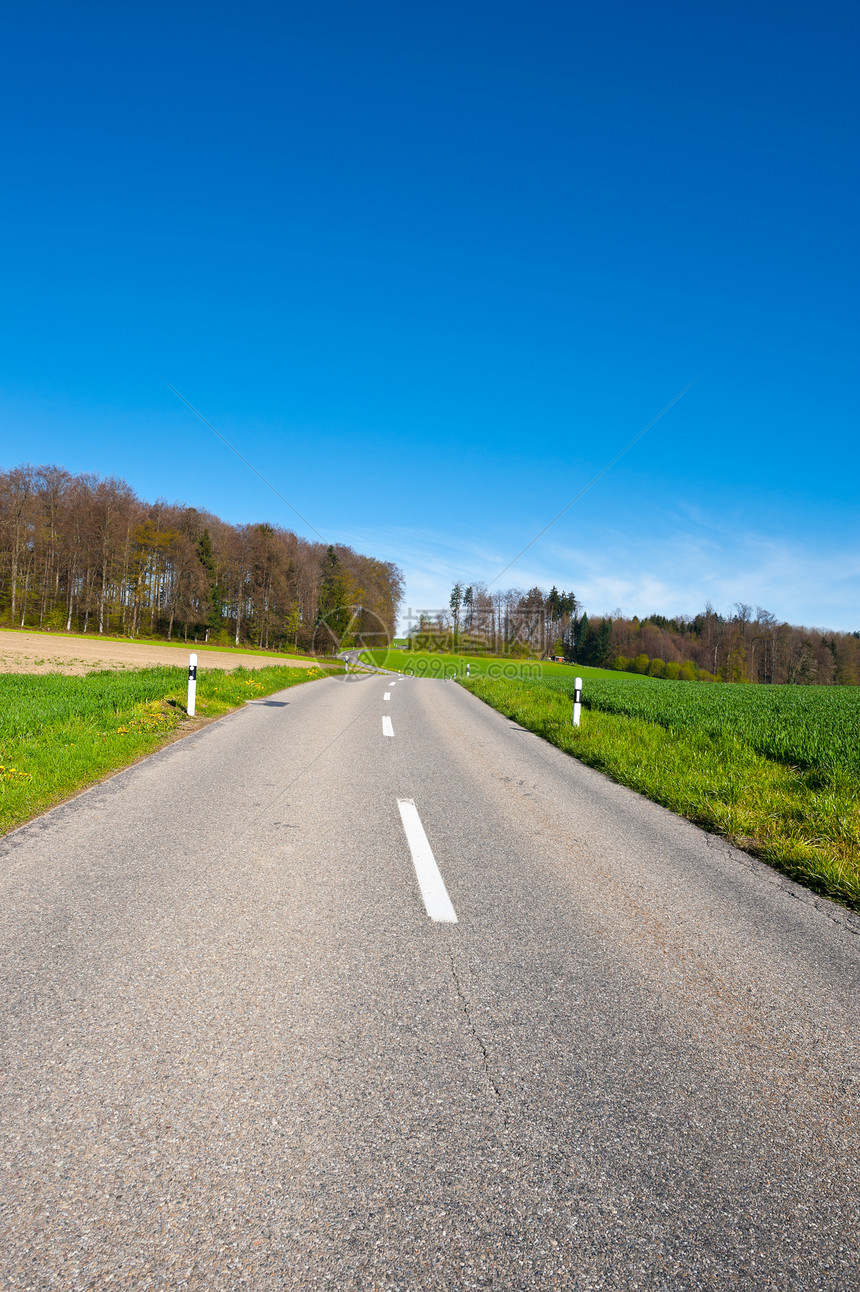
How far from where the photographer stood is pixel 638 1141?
1871 mm

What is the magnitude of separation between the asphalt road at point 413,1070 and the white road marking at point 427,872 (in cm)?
9

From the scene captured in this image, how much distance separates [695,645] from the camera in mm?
102375

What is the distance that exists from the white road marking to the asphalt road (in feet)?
0.31

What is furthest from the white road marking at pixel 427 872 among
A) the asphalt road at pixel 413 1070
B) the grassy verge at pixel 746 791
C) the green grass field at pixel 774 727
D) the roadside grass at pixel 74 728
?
the green grass field at pixel 774 727

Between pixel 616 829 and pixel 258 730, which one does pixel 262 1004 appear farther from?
pixel 258 730

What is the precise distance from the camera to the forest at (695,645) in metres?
84.4

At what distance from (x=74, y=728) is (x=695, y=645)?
107 meters

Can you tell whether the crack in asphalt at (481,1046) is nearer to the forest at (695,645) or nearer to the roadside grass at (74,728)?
the roadside grass at (74,728)

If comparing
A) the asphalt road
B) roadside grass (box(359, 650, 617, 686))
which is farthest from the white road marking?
roadside grass (box(359, 650, 617, 686))

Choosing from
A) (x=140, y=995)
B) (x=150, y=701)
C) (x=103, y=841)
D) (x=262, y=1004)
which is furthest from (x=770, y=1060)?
(x=150, y=701)

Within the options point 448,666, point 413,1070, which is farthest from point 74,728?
point 448,666

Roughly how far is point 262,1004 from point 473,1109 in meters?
0.99

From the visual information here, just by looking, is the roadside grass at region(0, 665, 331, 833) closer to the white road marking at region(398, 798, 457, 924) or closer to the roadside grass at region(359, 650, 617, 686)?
the white road marking at region(398, 798, 457, 924)

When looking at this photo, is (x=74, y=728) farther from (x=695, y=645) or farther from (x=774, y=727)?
(x=695, y=645)
